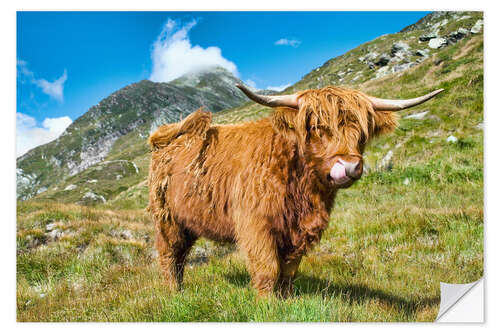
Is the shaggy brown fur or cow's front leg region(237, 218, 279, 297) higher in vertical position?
the shaggy brown fur

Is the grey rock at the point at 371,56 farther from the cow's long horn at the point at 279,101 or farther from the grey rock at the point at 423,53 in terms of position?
the cow's long horn at the point at 279,101

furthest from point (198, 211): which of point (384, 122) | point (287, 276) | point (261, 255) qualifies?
point (384, 122)

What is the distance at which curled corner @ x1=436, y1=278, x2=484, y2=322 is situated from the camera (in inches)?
115

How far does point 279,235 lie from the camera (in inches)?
89.9

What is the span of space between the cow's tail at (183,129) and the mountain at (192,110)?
26 cm

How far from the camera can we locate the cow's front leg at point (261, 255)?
87.6 inches

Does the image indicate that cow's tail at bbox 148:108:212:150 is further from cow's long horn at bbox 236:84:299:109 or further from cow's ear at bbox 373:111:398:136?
cow's ear at bbox 373:111:398:136

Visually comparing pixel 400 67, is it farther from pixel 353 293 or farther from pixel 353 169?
pixel 353 169

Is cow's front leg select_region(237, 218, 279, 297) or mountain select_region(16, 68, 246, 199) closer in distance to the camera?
cow's front leg select_region(237, 218, 279, 297)

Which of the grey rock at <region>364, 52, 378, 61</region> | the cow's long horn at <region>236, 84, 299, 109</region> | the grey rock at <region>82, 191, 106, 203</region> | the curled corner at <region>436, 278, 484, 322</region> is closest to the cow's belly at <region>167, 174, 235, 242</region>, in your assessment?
the cow's long horn at <region>236, 84, 299, 109</region>

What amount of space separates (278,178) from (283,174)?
5cm

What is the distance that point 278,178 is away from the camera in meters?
2.28

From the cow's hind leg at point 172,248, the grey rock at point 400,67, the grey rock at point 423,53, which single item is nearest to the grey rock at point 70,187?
the cow's hind leg at point 172,248

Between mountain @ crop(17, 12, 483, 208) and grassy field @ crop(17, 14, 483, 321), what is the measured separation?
0.15 feet
